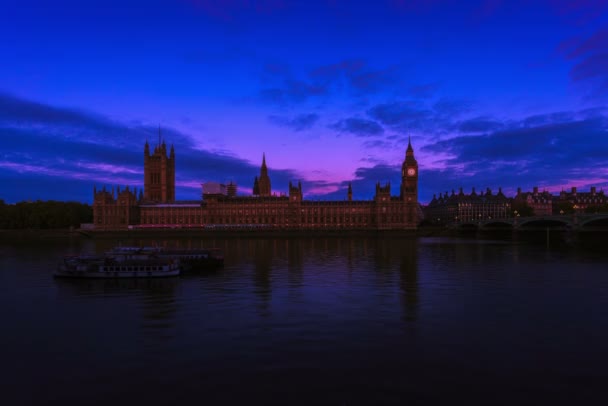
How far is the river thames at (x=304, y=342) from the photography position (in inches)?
658

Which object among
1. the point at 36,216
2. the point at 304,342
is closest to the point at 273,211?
the point at 36,216

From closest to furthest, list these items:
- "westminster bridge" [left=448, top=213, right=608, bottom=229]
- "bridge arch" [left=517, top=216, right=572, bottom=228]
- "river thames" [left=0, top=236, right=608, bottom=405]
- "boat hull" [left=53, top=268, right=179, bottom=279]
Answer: "river thames" [left=0, top=236, right=608, bottom=405], "boat hull" [left=53, top=268, right=179, bottom=279], "westminster bridge" [left=448, top=213, right=608, bottom=229], "bridge arch" [left=517, top=216, right=572, bottom=228]

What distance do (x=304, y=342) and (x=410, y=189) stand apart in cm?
17566

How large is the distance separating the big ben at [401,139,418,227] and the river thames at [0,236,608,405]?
462 feet

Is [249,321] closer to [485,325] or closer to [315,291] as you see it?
[315,291]

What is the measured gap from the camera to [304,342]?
22.4 metres

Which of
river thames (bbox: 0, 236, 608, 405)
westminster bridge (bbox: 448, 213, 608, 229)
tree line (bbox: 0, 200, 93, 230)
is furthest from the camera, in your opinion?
tree line (bbox: 0, 200, 93, 230)

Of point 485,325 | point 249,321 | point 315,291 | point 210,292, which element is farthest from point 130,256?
point 485,325

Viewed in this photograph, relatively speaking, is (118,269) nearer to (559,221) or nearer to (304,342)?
(304,342)

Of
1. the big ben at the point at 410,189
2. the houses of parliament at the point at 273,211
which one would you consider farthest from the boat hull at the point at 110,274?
the big ben at the point at 410,189

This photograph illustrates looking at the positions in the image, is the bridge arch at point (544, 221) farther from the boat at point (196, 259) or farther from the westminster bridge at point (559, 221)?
the boat at point (196, 259)

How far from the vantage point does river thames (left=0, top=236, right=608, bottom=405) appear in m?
16.7

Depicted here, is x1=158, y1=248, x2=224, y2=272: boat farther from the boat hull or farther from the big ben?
the big ben

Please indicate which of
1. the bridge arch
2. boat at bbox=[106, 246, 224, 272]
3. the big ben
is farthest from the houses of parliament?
boat at bbox=[106, 246, 224, 272]
